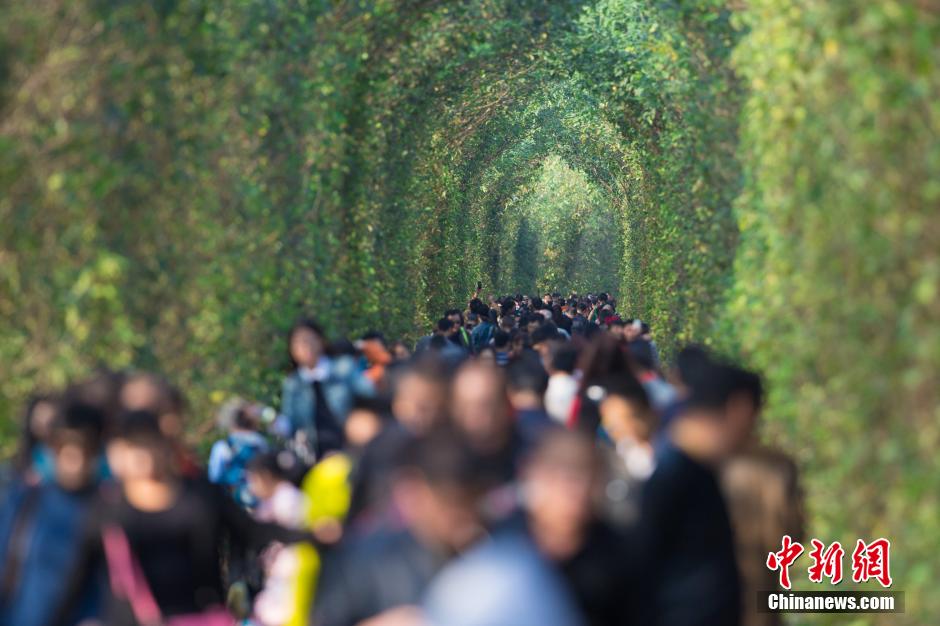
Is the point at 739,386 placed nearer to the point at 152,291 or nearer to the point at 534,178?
the point at 152,291

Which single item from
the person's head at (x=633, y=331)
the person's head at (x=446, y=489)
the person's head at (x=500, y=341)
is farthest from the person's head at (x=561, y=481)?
the person's head at (x=633, y=331)

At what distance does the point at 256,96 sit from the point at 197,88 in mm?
1818

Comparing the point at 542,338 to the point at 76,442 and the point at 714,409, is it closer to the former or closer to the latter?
the point at 76,442

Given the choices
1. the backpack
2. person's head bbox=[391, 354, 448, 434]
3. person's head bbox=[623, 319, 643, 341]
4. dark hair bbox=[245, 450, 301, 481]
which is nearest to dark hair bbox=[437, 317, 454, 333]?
person's head bbox=[623, 319, 643, 341]

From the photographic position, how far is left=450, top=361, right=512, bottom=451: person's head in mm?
7160

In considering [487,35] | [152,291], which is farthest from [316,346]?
→ [487,35]

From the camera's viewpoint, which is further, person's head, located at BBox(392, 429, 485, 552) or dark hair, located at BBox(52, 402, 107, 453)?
dark hair, located at BBox(52, 402, 107, 453)

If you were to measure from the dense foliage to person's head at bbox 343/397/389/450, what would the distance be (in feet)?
6.41

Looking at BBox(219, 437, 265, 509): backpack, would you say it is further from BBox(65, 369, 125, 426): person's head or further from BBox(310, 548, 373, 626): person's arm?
BBox(310, 548, 373, 626): person's arm

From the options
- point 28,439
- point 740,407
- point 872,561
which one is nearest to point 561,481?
point 740,407

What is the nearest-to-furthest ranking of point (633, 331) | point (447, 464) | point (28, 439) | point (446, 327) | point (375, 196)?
point (447, 464)
point (28, 439)
point (633, 331)
point (446, 327)
point (375, 196)

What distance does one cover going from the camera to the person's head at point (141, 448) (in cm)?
621

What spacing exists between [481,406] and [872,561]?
218 centimetres

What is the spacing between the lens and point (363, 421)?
8.63m
